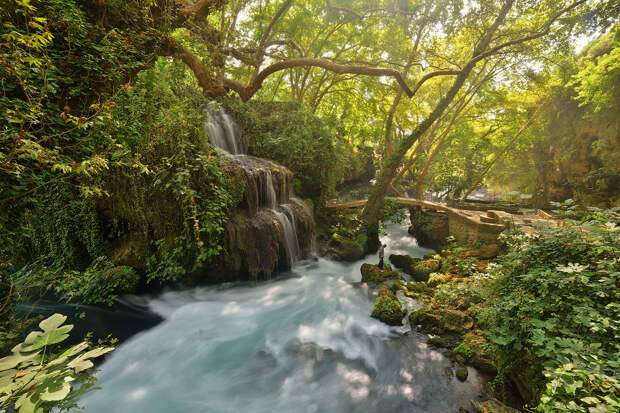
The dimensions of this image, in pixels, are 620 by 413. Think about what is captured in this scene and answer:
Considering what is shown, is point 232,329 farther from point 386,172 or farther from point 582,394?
point 386,172

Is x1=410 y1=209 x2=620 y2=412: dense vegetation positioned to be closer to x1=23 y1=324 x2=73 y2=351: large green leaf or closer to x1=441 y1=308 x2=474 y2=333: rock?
x1=441 y1=308 x2=474 y2=333: rock

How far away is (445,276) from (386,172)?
546 centimetres

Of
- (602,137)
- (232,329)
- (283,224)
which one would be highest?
(602,137)

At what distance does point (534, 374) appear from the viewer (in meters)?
3.40

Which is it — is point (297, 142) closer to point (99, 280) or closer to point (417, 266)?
point (417, 266)

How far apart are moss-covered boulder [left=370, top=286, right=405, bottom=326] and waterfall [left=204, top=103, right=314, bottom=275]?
141 inches

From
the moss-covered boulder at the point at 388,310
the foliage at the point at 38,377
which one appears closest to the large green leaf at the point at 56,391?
the foliage at the point at 38,377

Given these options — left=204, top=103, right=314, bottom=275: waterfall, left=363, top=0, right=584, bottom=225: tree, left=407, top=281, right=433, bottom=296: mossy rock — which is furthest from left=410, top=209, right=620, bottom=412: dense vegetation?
left=363, top=0, right=584, bottom=225: tree

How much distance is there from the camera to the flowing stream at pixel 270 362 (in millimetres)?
4176

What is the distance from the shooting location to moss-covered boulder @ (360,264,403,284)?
8.49 m

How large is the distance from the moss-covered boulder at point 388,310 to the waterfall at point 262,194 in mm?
3576

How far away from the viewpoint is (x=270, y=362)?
5.04 m

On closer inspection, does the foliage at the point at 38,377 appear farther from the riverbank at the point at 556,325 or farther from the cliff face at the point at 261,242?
the cliff face at the point at 261,242

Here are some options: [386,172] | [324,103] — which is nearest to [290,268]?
[386,172]
